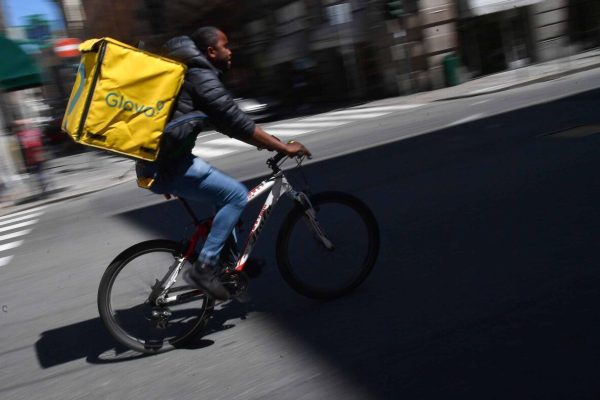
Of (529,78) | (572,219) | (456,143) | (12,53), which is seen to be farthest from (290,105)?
(572,219)

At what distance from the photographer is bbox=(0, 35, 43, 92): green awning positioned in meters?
14.9

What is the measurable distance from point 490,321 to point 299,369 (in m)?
1.06

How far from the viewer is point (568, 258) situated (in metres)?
4.77

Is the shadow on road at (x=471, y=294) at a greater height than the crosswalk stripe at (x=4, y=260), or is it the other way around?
the shadow on road at (x=471, y=294)

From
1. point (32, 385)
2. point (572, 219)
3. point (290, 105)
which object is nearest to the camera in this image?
point (32, 385)

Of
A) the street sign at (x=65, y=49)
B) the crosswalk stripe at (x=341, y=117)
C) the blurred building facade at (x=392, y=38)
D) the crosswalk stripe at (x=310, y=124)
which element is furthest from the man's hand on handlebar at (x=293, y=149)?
the street sign at (x=65, y=49)

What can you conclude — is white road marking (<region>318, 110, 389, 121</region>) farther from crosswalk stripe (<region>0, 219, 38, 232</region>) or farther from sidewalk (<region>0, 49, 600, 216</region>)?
crosswalk stripe (<region>0, 219, 38, 232</region>)

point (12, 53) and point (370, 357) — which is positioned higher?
point (12, 53)

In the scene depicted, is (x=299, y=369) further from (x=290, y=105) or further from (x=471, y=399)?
(x=290, y=105)

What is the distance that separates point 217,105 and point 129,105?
1.51 feet

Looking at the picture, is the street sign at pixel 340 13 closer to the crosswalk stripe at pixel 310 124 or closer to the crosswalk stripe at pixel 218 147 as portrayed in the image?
the crosswalk stripe at pixel 310 124

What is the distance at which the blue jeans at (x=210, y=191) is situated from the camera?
162 inches

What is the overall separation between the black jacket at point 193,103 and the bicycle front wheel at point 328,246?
897mm

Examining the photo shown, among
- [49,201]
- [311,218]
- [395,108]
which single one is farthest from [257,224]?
[395,108]
